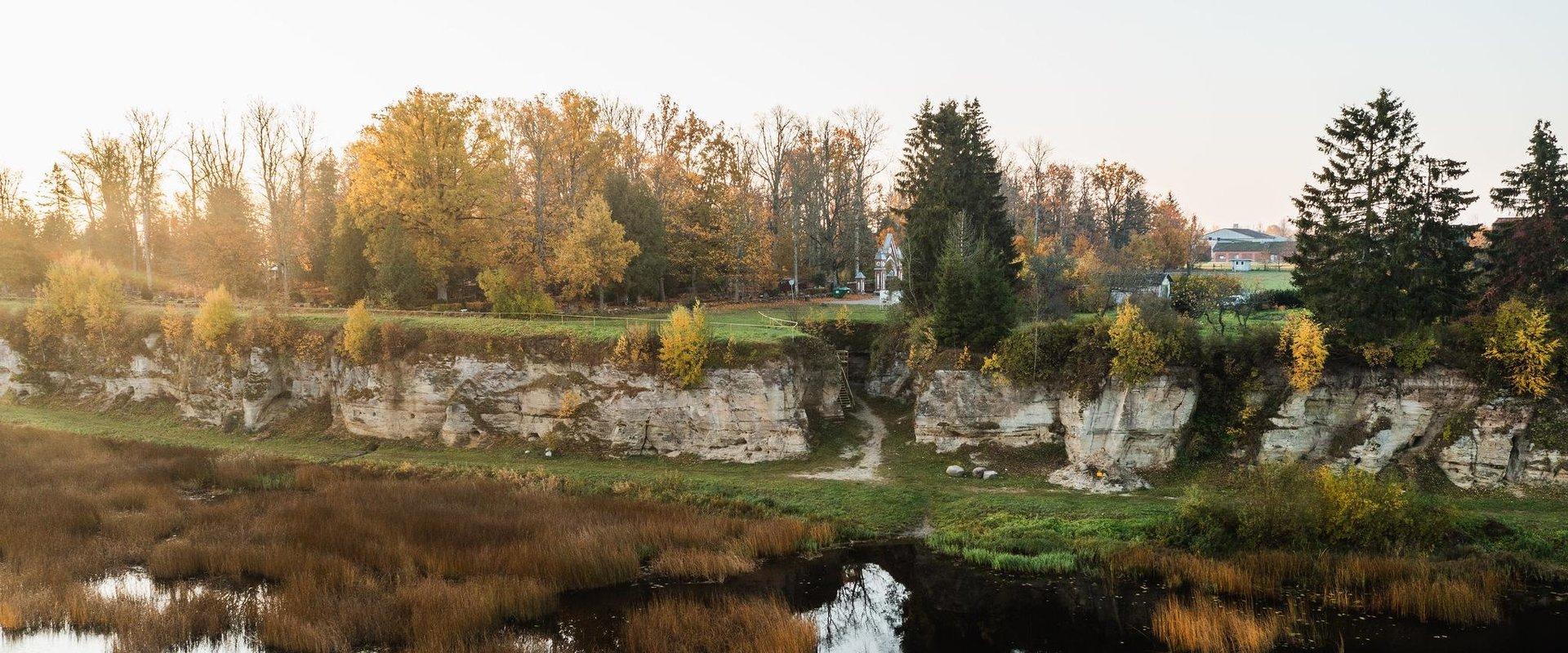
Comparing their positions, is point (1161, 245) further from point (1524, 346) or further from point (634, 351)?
point (634, 351)

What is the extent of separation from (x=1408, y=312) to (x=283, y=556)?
31986mm

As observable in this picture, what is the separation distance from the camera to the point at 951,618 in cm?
1648

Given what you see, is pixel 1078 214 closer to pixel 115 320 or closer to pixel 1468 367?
pixel 1468 367

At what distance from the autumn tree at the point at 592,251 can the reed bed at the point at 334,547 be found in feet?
48.5

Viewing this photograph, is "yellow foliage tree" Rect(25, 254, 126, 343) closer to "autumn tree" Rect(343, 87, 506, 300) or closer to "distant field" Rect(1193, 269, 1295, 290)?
"autumn tree" Rect(343, 87, 506, 300)

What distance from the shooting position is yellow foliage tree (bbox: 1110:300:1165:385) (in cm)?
2538

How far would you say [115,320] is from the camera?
1518 inches

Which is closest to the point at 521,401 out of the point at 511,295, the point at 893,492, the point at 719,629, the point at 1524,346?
the point at 511,295

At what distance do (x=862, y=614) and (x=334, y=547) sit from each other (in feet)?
42.1

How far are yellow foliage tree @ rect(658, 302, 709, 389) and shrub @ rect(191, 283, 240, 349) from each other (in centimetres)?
2102

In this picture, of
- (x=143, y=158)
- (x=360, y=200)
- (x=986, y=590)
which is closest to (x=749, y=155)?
(x=360, y=200)

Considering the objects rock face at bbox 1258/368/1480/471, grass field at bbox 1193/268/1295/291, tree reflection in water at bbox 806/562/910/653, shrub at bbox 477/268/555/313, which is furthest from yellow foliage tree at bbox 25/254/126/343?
grass field at bbox 1193/268/1295/291

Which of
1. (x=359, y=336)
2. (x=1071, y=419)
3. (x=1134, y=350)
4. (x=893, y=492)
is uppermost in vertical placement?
(x=359, y=336)

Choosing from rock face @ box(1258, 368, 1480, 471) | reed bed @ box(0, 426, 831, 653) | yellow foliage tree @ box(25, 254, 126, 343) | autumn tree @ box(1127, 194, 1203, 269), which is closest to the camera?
reed bed @ box(0, 426, 831, 653)
